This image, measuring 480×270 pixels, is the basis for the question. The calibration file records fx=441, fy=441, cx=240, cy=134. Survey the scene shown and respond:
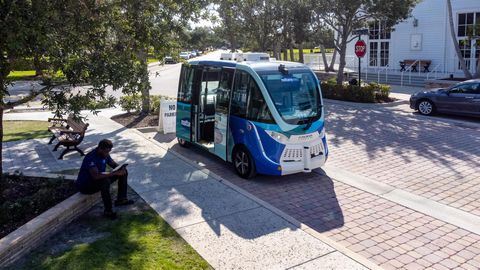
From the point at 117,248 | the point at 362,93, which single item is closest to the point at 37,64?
the point at 117,248

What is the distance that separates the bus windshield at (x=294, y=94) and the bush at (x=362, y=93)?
984 cm

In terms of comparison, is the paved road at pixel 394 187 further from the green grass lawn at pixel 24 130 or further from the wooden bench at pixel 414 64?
the wooden bench at pixel 414 64

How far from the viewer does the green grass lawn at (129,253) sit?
4.96m

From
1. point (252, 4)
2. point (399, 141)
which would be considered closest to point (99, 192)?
point (399, 141)

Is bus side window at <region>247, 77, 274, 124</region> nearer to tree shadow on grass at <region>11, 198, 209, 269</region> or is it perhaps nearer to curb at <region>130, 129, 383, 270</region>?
curb at <region>130, 129, 383, 270</region>

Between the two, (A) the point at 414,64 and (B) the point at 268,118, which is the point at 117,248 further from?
(A) the point at 414,64

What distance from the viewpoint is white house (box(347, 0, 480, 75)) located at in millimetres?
24953

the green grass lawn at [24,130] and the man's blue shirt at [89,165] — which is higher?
the man's blue shirt at [89,165]

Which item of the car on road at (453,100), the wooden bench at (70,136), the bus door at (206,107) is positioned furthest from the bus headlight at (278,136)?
the car on road at (453,100)

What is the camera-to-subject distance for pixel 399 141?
11.2 meters

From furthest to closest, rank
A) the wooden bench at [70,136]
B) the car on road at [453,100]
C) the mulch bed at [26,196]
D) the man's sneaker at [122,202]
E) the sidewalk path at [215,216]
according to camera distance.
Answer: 1. the car on road at [453,100]
2. the wooden bench at [70,136]
3. the man's sneaker at [122,202]
4. the mulch bed at [26,196]
5. the sidewalk path at [215,216]

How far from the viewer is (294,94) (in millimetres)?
8305

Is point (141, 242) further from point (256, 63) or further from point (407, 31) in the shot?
point (407, 31)

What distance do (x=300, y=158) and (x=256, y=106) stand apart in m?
1.25
